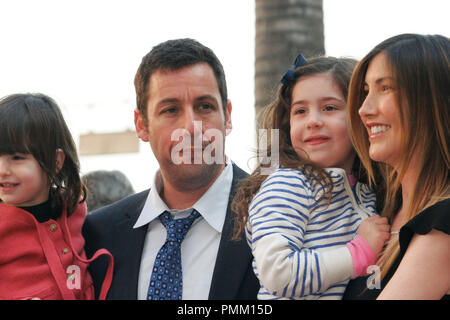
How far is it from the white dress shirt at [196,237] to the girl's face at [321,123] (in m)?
0.72

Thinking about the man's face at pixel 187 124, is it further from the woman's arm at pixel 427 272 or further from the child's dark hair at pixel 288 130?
the woman's arm at pixel 427 272

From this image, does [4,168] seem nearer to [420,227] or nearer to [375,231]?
[375,231]

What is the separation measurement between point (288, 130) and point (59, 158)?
1344 mm

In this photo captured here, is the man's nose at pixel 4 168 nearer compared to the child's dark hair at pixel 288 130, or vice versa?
the child's dark hair at pixel 288 130

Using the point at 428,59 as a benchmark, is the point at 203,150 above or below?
below

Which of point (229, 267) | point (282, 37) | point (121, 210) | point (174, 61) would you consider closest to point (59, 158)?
point (121, 210)

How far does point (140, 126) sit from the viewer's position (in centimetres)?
371

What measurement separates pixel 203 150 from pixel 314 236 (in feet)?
3.35

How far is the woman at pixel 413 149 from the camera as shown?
210 centimetres

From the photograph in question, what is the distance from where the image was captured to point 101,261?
342cm

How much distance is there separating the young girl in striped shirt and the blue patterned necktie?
0.39 m

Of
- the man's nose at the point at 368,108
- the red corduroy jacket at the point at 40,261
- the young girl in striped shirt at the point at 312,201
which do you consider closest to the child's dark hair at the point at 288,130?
the young girl in striped shirt at the point at 312,201

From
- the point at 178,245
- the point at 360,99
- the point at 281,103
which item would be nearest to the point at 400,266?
the point at 360,99

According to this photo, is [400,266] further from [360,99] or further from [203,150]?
[203,150]
